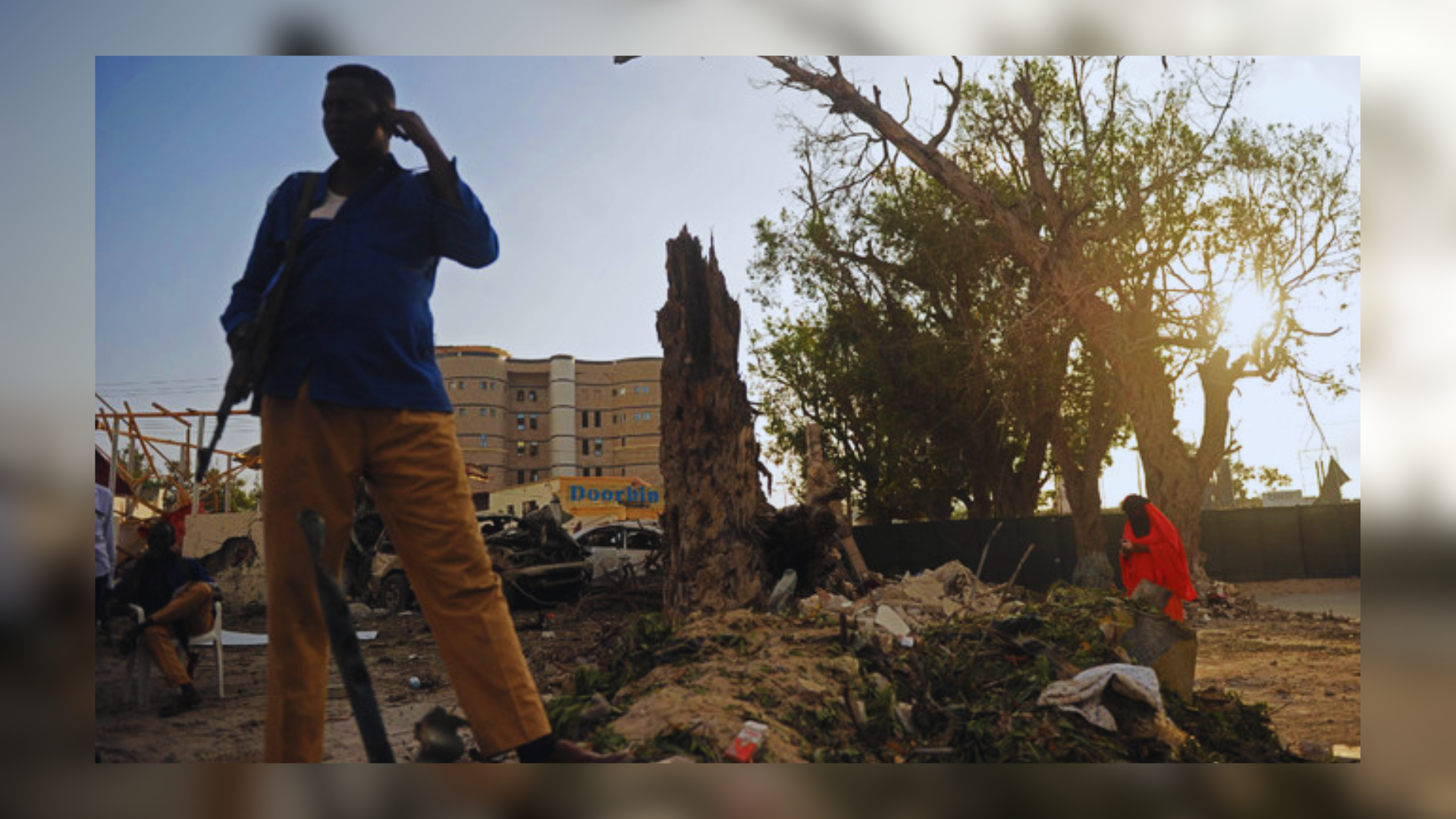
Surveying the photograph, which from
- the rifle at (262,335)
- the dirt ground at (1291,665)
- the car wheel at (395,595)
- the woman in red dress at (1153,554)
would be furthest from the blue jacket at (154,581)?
the woman in red dress at (1153,554)

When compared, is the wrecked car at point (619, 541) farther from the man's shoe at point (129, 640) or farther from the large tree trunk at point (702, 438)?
the man's shoe at point (129, 640)

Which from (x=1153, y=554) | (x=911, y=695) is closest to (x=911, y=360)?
(x=1153, y=554)

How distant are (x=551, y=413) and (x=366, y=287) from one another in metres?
3.68

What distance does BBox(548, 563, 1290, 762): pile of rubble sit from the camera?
10.6 feet

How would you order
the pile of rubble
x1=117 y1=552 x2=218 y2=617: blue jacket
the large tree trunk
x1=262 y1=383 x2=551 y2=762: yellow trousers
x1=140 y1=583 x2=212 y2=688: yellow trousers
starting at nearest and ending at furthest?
x1=262 y1=383 x2=551 y2=762: yellow trousers, the pile of rubble, x1=140 y1=583 x2=212 y2=688: yellow trousers, x1=117 y1=552 x2=218 y2=617: blue jacket, the large tree trunk

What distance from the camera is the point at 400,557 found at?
2129mm

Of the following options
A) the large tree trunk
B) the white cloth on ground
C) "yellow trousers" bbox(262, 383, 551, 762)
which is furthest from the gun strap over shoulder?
the large tree trunk

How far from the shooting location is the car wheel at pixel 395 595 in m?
8.51

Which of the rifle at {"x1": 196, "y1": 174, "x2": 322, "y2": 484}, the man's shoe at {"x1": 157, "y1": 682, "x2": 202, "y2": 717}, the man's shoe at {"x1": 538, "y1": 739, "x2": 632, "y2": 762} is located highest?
the rifle at {"x1": 196, "y1": 174, "x2": 322, "y2": 484}

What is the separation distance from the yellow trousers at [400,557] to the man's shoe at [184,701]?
209cm

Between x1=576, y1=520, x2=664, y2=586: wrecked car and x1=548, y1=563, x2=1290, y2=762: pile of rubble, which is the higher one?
x1=548, y1=563, x2=1290, y2=762: pile of rubble

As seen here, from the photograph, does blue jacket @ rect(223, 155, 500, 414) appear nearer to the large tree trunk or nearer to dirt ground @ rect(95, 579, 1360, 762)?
dirt ground @ rect(95, 579, 1360, 762)

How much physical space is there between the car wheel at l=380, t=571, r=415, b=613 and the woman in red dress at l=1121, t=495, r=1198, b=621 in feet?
18.9

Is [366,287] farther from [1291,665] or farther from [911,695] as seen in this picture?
[1291,665]
